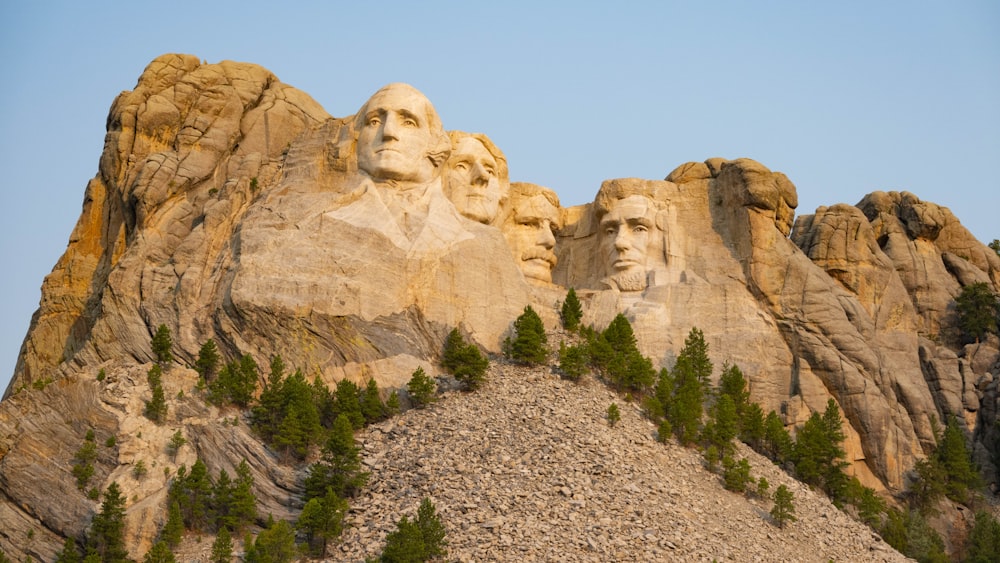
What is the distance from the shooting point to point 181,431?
51.6 metres

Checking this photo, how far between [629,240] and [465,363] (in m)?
10.4

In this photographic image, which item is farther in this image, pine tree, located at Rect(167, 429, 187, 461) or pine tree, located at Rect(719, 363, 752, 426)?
pine tree, located at Rect(719, 363, 752, 426)

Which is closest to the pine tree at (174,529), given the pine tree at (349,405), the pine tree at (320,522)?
the pine tree at (320,522)

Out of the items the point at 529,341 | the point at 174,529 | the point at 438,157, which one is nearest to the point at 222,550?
the point at 174,529

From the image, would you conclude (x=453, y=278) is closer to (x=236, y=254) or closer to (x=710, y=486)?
(x=236, y=254)

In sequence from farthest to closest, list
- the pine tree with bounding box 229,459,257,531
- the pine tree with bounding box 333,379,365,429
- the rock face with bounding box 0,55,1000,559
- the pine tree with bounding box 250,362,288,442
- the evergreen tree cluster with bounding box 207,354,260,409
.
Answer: the rock face with bounding box 0,55,1000,559 < the evergreen tree cluster with bounding box 207,354,260,409 < the pine tree with bounding box 333,379,365,429 < the pine tree with bounding box 250,362,288,442 < the pine tree with bounding box 229,459,257,531

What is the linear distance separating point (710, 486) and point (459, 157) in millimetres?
15824

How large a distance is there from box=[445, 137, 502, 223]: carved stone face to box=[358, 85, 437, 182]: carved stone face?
5.57 ft

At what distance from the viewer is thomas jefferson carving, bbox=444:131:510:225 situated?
61688 mm

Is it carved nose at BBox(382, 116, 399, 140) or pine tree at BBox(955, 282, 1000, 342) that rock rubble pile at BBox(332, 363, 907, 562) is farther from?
pine tree at BBox(955, 282, 1000, 342)

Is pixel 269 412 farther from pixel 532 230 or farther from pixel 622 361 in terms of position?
pixel 532 230

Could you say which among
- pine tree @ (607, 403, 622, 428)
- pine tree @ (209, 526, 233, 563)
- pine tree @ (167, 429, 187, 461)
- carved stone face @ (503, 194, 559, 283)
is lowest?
pine tree @ (209, 526, 233, 563)

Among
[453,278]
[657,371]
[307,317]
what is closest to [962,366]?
[657,371]

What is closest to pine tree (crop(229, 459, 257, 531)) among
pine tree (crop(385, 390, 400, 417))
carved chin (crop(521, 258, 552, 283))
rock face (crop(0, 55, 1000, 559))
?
rock face (crop(0, 55, 1000, 559))
